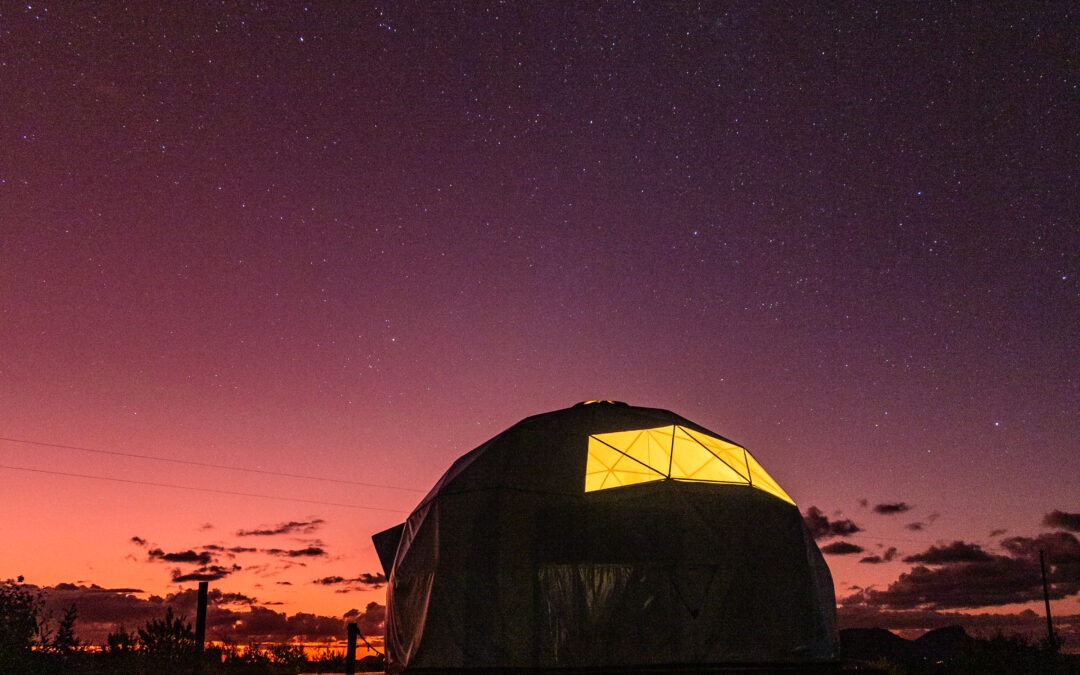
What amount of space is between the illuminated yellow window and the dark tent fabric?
5 centimetres

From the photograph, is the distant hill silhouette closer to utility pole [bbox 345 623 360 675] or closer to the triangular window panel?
the triangular window panel

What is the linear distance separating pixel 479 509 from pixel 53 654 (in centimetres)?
815

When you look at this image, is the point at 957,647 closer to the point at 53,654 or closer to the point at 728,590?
the point at 728,590

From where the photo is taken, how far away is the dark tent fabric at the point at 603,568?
16469mm

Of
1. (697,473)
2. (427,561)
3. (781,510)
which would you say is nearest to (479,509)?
(427,561)

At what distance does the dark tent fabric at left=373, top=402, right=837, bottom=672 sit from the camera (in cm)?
1647

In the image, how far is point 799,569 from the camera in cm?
1800

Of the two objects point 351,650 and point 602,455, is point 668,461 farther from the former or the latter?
point 351,650

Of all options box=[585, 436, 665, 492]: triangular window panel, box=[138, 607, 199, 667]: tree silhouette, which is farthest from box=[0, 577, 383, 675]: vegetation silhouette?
box=[585, 436, 665, 492]: triangular window panel

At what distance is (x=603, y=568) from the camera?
16656 mm

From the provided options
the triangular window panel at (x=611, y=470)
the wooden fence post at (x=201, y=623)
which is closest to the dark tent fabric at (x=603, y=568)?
the triangular window panel at (x=611, y=470)

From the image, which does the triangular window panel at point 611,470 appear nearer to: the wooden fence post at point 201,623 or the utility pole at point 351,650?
the utility pole at point 351,650

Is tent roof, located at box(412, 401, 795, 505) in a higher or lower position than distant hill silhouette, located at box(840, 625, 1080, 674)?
higher

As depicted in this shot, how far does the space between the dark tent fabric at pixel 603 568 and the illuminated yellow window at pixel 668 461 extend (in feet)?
0.16
